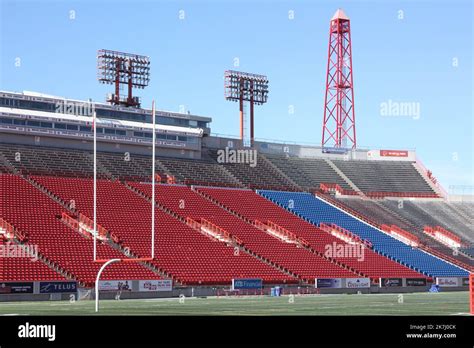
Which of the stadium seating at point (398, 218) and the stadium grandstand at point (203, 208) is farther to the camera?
the stadium seating at point (398, 218)

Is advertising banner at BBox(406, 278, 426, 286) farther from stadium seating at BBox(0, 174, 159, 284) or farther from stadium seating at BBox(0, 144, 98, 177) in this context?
stadium seating at BBox(0, 144, 98, 177)

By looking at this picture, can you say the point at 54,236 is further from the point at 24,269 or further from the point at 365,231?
the point at 365,231

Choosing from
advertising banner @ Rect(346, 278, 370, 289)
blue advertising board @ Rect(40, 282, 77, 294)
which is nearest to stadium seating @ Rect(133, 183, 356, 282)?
advertising banner @ Rect(346, 278, 370, 289)

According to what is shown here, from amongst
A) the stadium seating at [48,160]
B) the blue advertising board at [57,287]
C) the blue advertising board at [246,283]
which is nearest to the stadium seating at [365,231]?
the stadium seating at [48,160]

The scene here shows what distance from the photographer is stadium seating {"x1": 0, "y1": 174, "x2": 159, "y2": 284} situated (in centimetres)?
4505

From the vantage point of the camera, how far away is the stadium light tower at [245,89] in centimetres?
7475

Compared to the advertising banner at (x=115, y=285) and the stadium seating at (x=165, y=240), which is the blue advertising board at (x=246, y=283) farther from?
the advertising banner at (x=115, y=285)

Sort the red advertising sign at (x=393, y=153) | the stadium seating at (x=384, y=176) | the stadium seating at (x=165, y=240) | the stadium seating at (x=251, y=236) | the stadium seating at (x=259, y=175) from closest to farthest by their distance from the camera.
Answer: the stadium seating at (x=165, y=240) < the stadium seating at (x=251, y=236) < the stadium seating at (x=259, y=175) < the stadium seating at (x=384, y=176) < the red advertising sign at (x=393, y=153)

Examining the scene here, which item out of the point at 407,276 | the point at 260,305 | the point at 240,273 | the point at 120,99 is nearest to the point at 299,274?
the point at 240,273

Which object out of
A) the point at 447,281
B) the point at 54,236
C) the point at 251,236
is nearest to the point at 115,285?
the point at 54,236

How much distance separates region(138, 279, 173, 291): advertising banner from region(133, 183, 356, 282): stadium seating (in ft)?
33.0

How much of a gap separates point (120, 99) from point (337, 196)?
18.9 m

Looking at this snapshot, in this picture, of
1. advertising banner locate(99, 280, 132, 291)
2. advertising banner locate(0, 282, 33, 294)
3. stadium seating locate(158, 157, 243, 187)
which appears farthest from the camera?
stadium seating locate(158, 157, 243, 187)

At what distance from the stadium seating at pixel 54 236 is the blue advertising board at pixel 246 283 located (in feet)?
15.1
